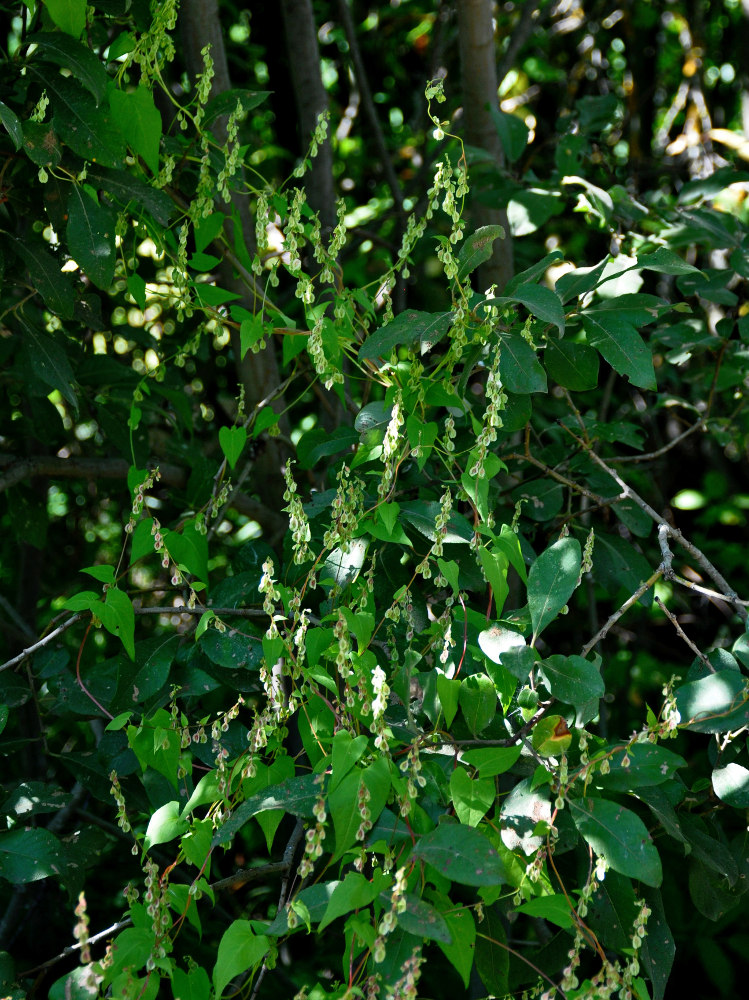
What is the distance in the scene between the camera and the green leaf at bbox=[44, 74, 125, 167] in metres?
1.26

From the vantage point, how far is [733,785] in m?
1.15

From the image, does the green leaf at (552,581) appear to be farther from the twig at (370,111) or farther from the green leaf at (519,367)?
the twig at (370,111)

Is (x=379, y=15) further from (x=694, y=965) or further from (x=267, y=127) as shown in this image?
(x=694, y=965)

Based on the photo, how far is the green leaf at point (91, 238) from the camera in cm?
129

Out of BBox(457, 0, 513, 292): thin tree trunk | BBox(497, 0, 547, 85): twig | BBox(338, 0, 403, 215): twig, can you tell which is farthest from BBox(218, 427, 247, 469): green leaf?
BBox(497, 0, 547, 85): twig

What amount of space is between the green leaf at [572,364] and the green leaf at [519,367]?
13 cm

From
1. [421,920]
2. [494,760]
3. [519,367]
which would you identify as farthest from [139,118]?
[421,920]

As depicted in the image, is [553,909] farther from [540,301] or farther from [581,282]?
[581,282]

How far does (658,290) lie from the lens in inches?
104

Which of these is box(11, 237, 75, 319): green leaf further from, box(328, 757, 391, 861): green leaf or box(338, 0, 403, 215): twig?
box(338, 0, 403, 215): twig

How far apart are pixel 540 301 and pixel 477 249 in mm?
106

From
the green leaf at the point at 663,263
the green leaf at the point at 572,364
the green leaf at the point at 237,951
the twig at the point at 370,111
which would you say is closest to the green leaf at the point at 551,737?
the green leaf at the point at 237,951

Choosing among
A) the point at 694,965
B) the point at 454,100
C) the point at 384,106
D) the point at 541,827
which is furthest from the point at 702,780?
the point at 384,106

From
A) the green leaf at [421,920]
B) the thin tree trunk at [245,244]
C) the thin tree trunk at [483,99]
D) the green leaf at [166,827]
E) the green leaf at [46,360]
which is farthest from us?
the thin tree trunk at [483,99]
